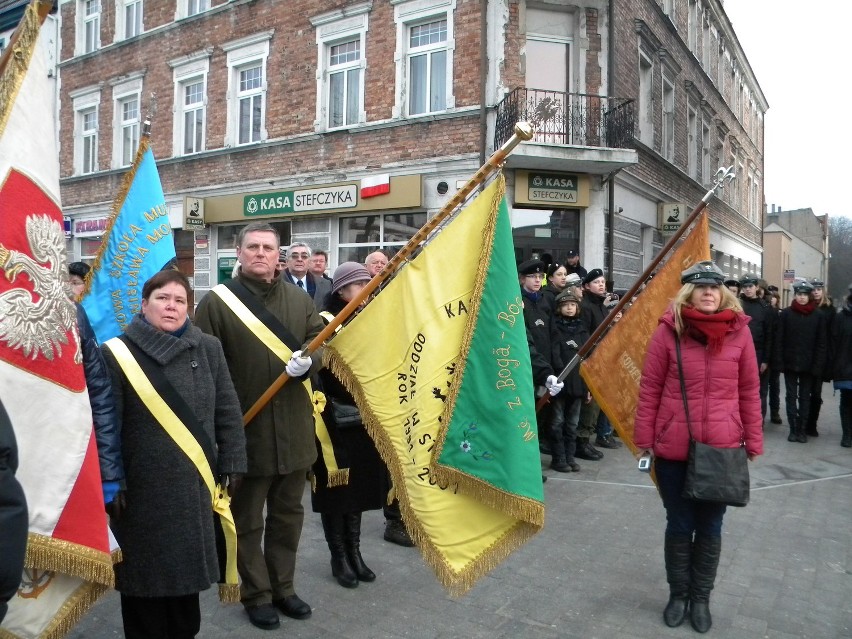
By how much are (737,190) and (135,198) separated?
2806 cm

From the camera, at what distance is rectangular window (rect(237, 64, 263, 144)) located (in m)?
16.8

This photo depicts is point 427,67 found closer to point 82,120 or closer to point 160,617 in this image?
point 82,120

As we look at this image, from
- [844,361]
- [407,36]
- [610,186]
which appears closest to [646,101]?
[610,186]

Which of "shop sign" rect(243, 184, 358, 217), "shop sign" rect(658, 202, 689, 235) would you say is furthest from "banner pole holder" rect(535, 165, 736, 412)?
"shop sign" rect(658, 202, 689, 235)

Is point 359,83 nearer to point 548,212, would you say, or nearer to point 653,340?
point 548,212

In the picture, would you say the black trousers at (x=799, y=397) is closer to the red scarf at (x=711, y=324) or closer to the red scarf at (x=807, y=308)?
the red scarf at (x=807, y=308)

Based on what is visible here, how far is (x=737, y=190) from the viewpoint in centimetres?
2909

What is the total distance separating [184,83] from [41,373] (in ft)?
58.0

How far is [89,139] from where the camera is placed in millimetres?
21078

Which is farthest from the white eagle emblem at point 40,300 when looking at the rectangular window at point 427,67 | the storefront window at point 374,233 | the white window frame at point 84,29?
the white window frame at point 84,29

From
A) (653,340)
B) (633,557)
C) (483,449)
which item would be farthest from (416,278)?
(633,557)

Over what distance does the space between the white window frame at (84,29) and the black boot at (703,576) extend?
71.2 feet

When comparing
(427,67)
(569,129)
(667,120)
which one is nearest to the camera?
(569,129)

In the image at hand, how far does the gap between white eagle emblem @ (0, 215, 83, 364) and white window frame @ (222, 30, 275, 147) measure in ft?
47.7
